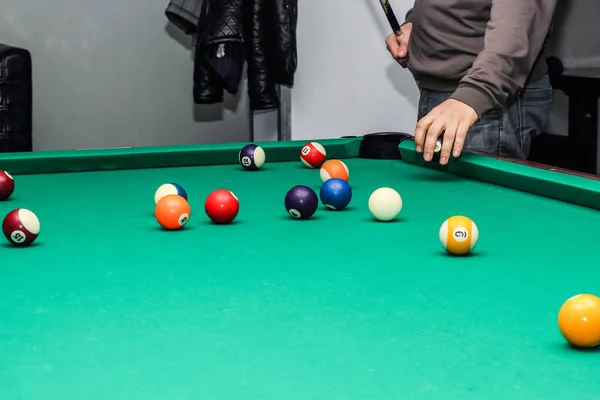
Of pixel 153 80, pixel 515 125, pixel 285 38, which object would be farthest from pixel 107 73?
pixel 515 125

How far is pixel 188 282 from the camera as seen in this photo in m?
1.38

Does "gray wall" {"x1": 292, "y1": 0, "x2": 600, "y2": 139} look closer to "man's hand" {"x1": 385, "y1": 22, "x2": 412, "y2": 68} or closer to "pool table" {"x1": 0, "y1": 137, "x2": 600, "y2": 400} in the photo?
"man's hand" {"x1": 385, "y1": 22, "x2": 412, "y2": 68}

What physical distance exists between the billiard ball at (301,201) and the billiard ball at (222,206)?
11 centimetres

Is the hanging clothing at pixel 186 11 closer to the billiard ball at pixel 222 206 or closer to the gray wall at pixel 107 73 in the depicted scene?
the gray wall at pixel 107 73

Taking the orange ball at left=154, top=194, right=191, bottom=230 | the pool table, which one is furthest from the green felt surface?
the orange ball at left=154, top=194, right=191, bottom=230

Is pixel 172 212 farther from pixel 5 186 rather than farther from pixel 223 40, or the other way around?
pixel 223 40

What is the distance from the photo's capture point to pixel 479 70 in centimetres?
228

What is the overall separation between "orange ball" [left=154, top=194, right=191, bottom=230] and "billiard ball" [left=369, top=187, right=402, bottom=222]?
385 millimetres

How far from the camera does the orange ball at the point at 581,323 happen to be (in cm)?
102

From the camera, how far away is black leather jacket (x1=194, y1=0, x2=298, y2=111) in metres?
4.19

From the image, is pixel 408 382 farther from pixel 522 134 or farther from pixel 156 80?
pixel 156 80

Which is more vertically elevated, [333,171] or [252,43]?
[252,43]

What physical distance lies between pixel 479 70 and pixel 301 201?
2.38 ft

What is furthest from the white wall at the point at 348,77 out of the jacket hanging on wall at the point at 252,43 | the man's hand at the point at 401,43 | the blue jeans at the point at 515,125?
the blue jeans at the point at 515,125
